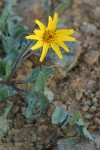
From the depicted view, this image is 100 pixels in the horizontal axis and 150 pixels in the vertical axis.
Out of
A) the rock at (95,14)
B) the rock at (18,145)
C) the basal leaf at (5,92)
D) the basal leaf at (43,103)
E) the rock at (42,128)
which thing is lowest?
the rock at (18,145)

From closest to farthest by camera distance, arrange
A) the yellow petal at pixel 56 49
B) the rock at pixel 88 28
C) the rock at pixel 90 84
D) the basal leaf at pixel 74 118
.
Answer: the basal leaf at pixel 74 118 → the yellow petal at pixel 56 49 → the rock at pixel 90 84 → the rock at pixel 88 28

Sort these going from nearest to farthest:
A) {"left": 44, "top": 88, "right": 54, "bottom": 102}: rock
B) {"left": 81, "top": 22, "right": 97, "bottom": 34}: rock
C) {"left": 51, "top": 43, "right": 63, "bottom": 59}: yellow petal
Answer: {"left": 51, "top": 43, "right": 63, "bottom": 59}: yellow petal → {"left": 44, "top": 88, "right": 54, "bottom": 102}: rock → {"left": 81, "top": 22, "right": 97, "bottom": 34}: rock

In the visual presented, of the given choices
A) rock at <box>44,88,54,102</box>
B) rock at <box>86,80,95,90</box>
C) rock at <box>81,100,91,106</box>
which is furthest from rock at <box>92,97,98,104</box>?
rock at <box>44,88,54,102</box>

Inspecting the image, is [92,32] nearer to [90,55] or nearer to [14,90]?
[90,55]

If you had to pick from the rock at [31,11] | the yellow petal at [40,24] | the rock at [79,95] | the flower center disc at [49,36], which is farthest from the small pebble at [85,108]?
the rock at [31,11]

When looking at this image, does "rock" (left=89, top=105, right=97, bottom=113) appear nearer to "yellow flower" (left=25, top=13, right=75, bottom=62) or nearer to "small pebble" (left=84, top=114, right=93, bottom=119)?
"small pebble" (left=84, top=114, right=93, bottom=119)

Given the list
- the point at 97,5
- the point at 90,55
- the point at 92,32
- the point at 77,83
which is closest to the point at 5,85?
the point at 77,83

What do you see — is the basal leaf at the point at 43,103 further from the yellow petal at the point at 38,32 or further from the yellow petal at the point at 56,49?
the yellow petal at the point at 38,32
